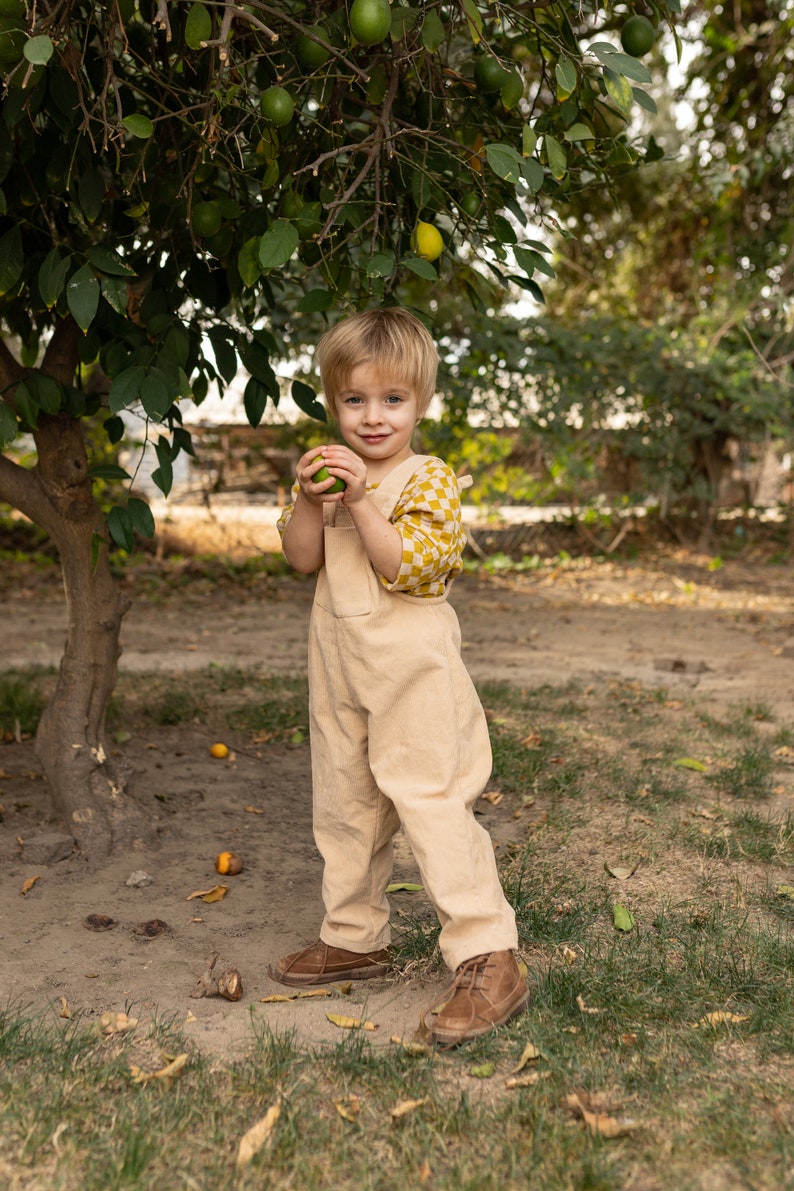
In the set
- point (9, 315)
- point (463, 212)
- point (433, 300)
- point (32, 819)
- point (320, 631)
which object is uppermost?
point (433, 300)

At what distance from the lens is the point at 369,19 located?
6.97 feet

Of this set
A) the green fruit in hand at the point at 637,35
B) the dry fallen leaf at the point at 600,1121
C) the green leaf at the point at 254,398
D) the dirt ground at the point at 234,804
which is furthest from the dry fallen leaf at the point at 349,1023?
the green fruit in hand at the point at 637,35

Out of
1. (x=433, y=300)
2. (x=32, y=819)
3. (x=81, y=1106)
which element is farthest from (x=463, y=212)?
(x=433, y=300)

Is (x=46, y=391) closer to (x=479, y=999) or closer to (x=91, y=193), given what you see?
(x=91, y=193)

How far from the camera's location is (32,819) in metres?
3.64

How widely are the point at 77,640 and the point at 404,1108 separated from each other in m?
2.03

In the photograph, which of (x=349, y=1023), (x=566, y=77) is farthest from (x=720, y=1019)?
(x=566, y=77)

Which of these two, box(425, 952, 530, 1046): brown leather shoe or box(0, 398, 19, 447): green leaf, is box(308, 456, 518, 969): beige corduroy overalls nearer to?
box(425, 952, 530, 1046): brown leather shoe

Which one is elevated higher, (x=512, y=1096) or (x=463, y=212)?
(x=463, y=212)

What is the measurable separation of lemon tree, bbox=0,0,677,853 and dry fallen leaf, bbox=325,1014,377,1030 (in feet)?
4.22

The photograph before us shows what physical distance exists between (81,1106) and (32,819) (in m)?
1.77

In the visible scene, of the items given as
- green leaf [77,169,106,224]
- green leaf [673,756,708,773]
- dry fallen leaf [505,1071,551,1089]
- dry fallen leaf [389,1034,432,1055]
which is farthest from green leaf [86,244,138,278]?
green leaf [673,756,708,773]

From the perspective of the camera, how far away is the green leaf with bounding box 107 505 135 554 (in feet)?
9.77

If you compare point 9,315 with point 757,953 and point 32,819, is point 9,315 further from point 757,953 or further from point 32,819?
point 757,953
